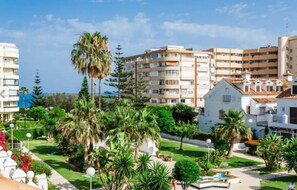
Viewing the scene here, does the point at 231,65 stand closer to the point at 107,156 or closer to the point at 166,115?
the point at 166,115

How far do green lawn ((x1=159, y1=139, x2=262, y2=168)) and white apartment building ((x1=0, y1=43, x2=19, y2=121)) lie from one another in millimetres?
38119

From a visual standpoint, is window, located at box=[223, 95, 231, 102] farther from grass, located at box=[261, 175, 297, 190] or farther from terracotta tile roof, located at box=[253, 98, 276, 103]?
grass, located at box=[261, 175, 297, 190]

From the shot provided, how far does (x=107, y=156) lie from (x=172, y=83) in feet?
175

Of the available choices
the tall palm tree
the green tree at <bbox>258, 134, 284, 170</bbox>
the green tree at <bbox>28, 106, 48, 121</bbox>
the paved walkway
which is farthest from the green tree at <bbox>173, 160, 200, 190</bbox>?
the green tree at <bbox>28, 106, 48, 121</bbox>

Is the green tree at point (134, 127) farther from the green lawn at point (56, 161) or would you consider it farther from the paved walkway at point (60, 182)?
the paved walkway at point (60, 182)

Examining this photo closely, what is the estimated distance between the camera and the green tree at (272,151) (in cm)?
3281

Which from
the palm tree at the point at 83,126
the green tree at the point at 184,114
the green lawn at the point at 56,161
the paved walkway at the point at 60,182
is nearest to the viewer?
the paved walkway at the point at 60,182

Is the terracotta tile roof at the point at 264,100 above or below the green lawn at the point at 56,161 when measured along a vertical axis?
above

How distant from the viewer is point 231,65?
10056 cm

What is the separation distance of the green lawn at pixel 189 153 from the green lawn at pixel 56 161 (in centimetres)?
1195

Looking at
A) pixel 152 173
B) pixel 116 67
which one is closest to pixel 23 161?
pixel 152 173

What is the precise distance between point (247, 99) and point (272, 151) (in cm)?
1746

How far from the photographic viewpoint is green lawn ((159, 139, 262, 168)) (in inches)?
1469

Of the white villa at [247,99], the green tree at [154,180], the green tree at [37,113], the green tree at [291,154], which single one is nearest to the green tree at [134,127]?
the green tree at [154,180]
